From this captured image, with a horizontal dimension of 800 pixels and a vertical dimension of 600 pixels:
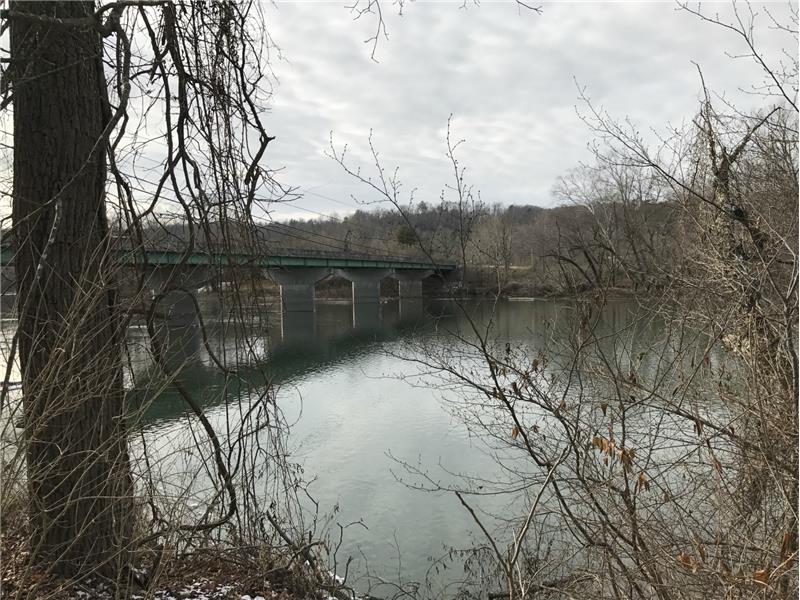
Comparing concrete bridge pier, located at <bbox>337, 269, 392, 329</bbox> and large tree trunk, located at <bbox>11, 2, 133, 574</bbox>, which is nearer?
large tree trunk, located at <bbox>11, 2, 133, 574</bbox>

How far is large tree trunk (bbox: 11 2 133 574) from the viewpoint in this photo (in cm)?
350

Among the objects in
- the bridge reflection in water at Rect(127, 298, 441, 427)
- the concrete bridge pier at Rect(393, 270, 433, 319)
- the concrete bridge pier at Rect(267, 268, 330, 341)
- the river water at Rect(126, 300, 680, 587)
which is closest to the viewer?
the bridge reflection in water at Rect(127, 298, 441, 427)

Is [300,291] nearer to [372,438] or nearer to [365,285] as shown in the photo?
[365,285]

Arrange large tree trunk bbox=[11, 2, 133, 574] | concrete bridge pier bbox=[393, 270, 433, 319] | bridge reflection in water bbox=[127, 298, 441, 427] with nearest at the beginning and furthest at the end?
1. large tree trunk bbox=[11, 2, 133, 574]
2. bridge reflection in water bbox=[127, 298, 441, 427]
3. concrete bridge pier bbox=[393, 270, 433, 319]

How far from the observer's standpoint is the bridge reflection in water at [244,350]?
4.48 metres

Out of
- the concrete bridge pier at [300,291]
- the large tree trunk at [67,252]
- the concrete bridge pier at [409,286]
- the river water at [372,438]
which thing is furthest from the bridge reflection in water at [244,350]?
the concrete bridge pier at [409,286]

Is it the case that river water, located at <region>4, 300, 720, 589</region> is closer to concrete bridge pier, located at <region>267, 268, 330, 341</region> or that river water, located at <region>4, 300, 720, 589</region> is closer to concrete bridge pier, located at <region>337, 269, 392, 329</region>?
concrete bridge pier, located at <region>267, 268, 330, 341</region>

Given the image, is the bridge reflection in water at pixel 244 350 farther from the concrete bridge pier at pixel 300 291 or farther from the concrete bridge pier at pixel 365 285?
the concrete bridge pier at pixel 300 291

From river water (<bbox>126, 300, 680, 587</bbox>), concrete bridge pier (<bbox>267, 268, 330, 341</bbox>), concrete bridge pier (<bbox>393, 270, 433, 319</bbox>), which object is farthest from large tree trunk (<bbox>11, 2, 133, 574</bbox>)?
concrete bridge pier (<bbox>393, 270, 433, 319</bbox>)

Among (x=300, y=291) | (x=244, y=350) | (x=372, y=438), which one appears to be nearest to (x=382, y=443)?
(x=372, y=438)

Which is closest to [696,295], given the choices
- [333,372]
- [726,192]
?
[726,192]

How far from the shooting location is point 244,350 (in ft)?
14.7

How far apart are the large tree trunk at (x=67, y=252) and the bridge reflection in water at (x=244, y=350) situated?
383 millimetres

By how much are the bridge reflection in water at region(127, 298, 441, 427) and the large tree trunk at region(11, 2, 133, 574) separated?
38cm
